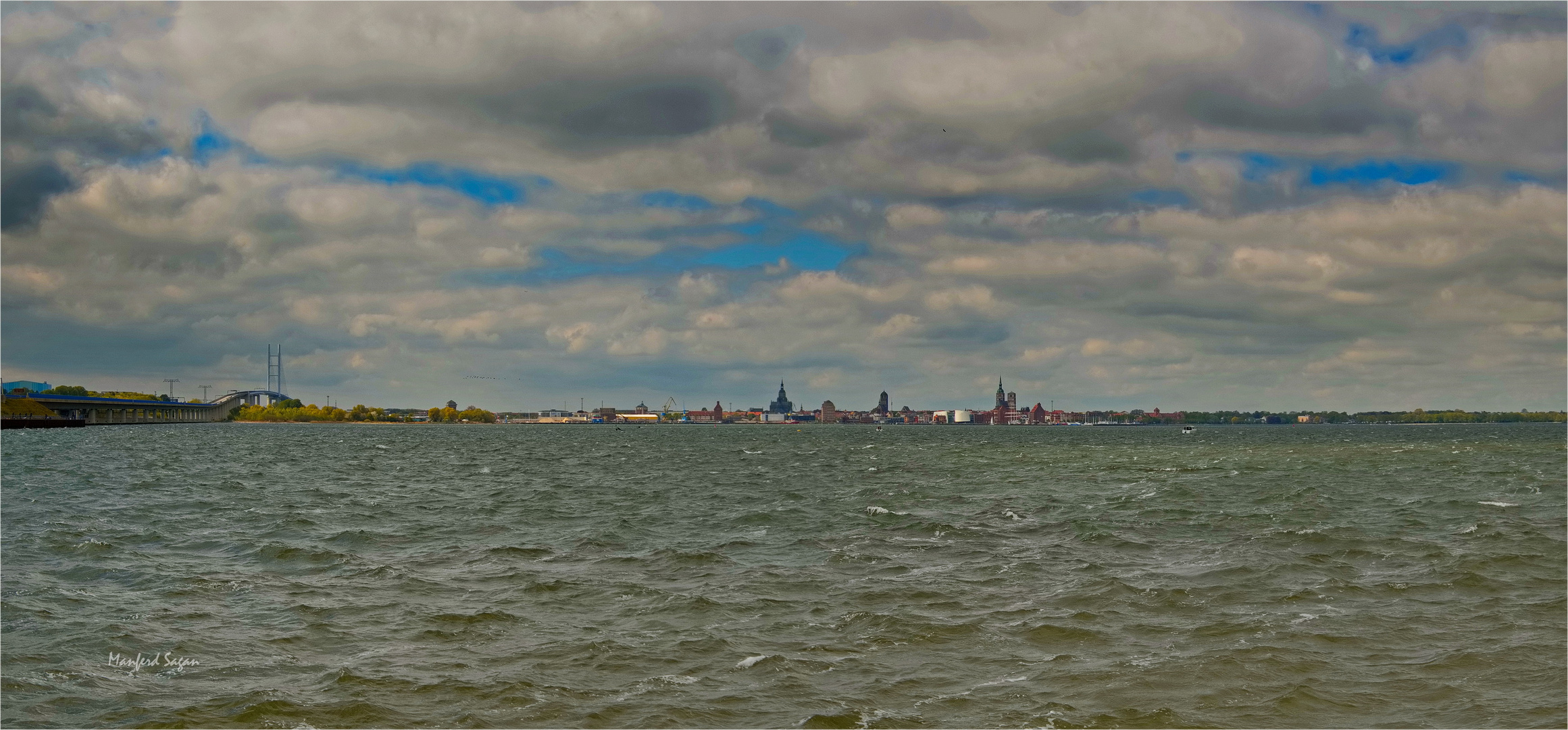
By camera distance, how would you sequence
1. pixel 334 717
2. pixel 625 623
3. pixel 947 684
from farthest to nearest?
pixel 625 623 < pixel 947 684 < pixel 334 717

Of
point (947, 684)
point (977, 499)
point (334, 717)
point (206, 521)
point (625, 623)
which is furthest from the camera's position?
point (977, 499)

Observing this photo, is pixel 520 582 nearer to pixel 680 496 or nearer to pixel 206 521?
pixel 206 521

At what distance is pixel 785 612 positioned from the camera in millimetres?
25328

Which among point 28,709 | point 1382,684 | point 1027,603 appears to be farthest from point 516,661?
point 1382,684

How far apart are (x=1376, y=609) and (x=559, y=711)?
20.3m

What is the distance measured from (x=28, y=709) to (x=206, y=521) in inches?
1170

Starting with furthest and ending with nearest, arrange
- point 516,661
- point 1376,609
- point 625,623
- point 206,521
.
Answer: point 206,521, point 1376,609, point 625,623, point 516,661

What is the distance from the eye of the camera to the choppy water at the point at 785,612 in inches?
709

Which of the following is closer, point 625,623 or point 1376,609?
point 625,623

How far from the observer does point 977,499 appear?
186 feet

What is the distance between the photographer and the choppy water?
1800 cm

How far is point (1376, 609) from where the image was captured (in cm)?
2573

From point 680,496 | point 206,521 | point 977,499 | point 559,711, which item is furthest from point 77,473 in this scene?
point 559,711

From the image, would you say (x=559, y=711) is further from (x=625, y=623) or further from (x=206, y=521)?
(x=206, y=521)
